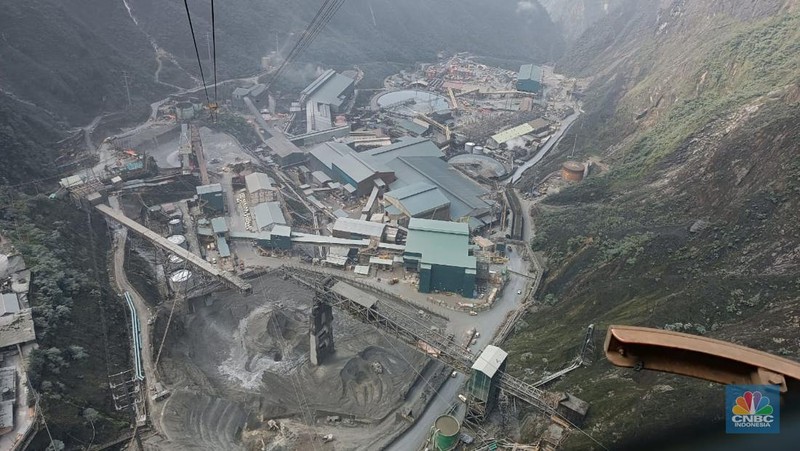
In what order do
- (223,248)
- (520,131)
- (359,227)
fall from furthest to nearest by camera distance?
(520,131)
(359,227)
(223,248)

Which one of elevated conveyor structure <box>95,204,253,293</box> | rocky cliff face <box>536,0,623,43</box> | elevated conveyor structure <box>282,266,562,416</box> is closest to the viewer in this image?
elevated conveyor structure <box>282,266,562,416</box>

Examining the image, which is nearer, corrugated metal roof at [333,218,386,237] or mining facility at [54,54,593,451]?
mining facility at [54,54,593,451]

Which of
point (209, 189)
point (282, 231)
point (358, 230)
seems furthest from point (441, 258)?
point (209, 189)

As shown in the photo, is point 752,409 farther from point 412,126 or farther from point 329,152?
point 412,126

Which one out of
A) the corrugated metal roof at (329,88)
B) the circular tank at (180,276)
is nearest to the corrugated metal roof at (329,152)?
the corrugated metal roof at (329,88)

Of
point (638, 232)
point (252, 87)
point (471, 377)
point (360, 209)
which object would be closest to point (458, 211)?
point (360, 209)

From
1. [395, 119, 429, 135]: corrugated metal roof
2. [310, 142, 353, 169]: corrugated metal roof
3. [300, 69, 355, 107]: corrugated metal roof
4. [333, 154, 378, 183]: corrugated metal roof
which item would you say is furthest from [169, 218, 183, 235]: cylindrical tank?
[300, 69, 355, 107]: corrugated metal roof

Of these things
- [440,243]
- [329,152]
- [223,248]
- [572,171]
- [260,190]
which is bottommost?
[440,243]

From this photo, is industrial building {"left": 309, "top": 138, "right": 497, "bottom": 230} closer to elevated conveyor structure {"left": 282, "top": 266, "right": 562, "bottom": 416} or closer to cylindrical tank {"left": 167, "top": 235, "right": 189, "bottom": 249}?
elevated conveyor structure {"left": 282, "top": 266, "right": 562, "bottom": 416}
